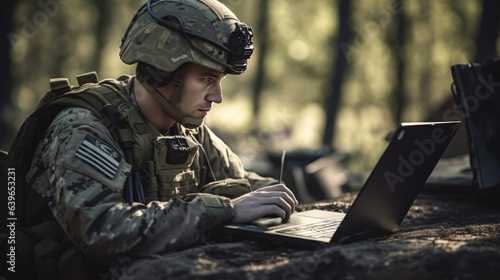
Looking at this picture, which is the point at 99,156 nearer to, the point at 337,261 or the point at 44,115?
the point at 44,115

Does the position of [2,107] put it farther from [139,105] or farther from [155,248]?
[155,248]

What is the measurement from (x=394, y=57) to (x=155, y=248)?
1787 centimetres

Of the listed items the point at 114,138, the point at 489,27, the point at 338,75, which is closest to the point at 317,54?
the point at 338,75

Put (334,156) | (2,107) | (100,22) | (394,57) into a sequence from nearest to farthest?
1. (334,156)
2. (2,107)
3. (394,57)
4. (100,22)

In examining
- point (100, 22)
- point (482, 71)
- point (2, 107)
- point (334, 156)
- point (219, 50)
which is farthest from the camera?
point (100, 22)

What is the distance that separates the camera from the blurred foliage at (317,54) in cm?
1884

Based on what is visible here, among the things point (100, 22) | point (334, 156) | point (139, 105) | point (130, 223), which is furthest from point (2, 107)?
point (130, 223)

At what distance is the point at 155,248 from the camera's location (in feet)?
7.86

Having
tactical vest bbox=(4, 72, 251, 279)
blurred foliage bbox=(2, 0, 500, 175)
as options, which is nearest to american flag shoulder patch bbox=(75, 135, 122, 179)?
tactical vest bbox=(4, 72, 251, 279)

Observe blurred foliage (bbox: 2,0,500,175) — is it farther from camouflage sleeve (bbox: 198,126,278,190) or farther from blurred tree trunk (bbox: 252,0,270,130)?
camouflage sleeve (bbox: 198,126,278,190)

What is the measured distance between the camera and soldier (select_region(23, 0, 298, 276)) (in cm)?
238

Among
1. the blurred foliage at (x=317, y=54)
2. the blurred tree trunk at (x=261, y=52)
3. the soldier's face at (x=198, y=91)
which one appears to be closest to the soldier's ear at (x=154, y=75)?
the soldier's face at (x=198, y=91)

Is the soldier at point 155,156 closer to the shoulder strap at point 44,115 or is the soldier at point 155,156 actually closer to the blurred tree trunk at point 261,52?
the shoulder strap at point 44,115

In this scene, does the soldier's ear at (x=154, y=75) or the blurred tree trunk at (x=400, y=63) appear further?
the blurred tree trunk at (x=400, y=63)
